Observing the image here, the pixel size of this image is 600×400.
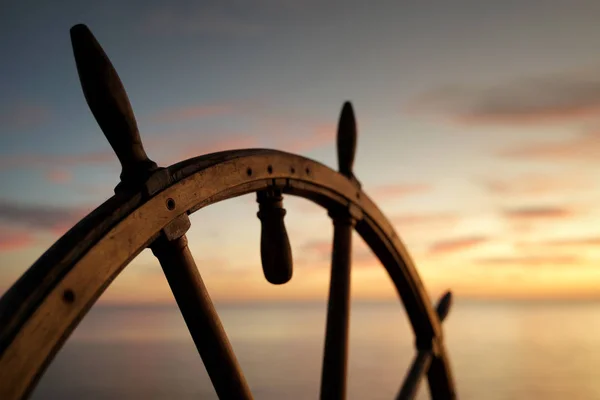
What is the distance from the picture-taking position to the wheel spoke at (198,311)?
2.36 m

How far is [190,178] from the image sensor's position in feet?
7.82

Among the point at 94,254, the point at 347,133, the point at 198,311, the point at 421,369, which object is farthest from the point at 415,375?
the point at 94,254

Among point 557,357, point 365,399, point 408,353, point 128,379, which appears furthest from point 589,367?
point 128,379

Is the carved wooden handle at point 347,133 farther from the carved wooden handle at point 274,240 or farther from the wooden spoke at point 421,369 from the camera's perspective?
the wooden spoke at point 421,369

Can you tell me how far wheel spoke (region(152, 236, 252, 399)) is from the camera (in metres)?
2.36

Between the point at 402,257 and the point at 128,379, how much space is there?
77417 mm

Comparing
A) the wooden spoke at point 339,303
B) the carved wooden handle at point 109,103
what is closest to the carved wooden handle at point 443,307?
the wooden spoke at point 339,303

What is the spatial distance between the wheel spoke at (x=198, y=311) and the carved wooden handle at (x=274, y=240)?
2.08 ft

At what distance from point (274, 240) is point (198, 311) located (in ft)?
2.30

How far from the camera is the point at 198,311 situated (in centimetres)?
239

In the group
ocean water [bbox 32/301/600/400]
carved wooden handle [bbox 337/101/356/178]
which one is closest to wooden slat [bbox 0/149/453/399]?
carved wooden handle [bbox 337/101/356/178]

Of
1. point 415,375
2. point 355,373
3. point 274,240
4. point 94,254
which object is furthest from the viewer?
point 355,373

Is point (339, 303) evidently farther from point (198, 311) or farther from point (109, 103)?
point (109, 103)

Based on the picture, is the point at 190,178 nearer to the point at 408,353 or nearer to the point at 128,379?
the point at 128,379
